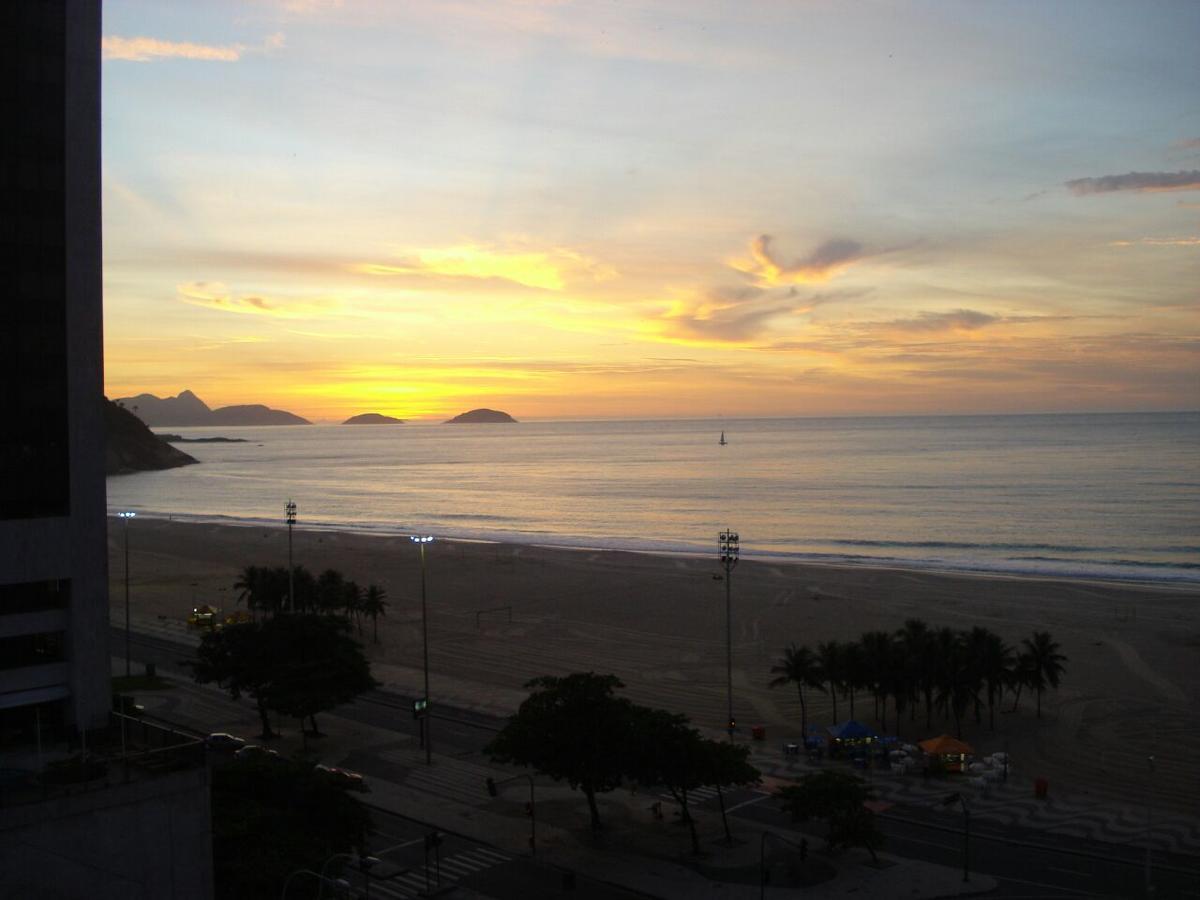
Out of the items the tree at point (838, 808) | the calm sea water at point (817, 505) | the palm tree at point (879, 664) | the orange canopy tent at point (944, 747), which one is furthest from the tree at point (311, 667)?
the calm sea water at point (817, 505)

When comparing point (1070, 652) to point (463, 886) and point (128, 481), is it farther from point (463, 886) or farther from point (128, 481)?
point (128, 481)

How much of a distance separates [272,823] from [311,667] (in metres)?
14.4

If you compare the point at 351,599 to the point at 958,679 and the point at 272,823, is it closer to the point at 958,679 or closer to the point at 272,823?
the point at 958,679

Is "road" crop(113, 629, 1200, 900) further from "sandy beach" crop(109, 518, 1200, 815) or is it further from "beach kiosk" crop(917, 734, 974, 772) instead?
"sandy beach" crop(109, 518, 1200, 815)

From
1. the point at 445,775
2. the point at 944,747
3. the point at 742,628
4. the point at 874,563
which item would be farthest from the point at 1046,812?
the point at 874,563

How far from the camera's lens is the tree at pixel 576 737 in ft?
79.5

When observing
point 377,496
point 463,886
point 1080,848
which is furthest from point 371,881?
point 377,496

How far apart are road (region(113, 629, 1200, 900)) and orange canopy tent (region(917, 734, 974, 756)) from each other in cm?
352

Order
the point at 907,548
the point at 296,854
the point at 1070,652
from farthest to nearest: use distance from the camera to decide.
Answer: the point at 907,548 < the point at 1070,652 < the point at 296,854

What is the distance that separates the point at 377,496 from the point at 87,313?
418 ft

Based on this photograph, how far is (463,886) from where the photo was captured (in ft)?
72.7

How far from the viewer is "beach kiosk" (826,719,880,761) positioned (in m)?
30.8

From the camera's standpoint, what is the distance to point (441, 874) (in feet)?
74.6

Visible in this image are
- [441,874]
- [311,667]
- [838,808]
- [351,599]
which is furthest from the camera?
[351,599]
